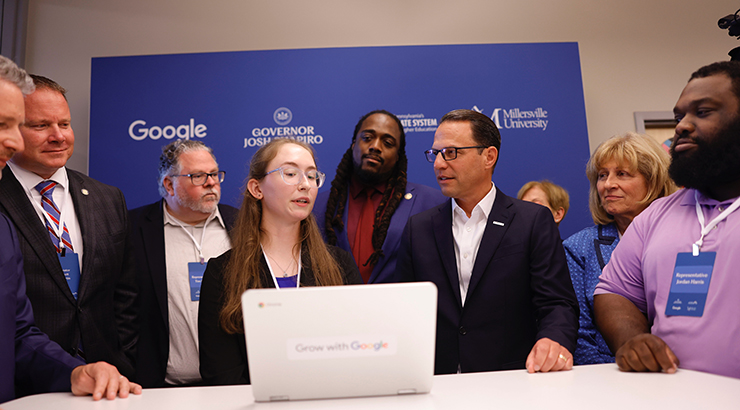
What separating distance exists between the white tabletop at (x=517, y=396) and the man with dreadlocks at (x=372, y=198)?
162 cm

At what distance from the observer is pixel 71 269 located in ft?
7.88

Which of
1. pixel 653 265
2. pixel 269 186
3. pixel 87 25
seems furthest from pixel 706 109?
pixel 87 25

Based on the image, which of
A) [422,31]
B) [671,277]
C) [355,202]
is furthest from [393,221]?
[422,31]

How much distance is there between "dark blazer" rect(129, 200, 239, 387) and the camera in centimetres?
281

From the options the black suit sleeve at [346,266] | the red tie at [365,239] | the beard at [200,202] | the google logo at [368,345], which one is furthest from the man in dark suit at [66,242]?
the google logo at [368,345]

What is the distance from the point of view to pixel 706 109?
1.94m

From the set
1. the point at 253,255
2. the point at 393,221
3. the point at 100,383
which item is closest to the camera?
the point at 100,383

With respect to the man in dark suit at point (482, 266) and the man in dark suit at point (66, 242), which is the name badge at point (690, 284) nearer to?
the man in dark suit at point (482, 266)

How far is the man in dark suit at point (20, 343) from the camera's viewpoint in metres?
1.54

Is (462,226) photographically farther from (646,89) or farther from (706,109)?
(646,89)

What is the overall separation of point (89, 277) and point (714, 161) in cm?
272

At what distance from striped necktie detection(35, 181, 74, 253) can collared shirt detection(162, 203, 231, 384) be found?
637mm

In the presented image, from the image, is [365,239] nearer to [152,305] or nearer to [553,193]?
[152,305]

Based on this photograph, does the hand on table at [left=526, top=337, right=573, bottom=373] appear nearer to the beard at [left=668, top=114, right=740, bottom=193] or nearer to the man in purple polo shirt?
the man in purple polo shirt
